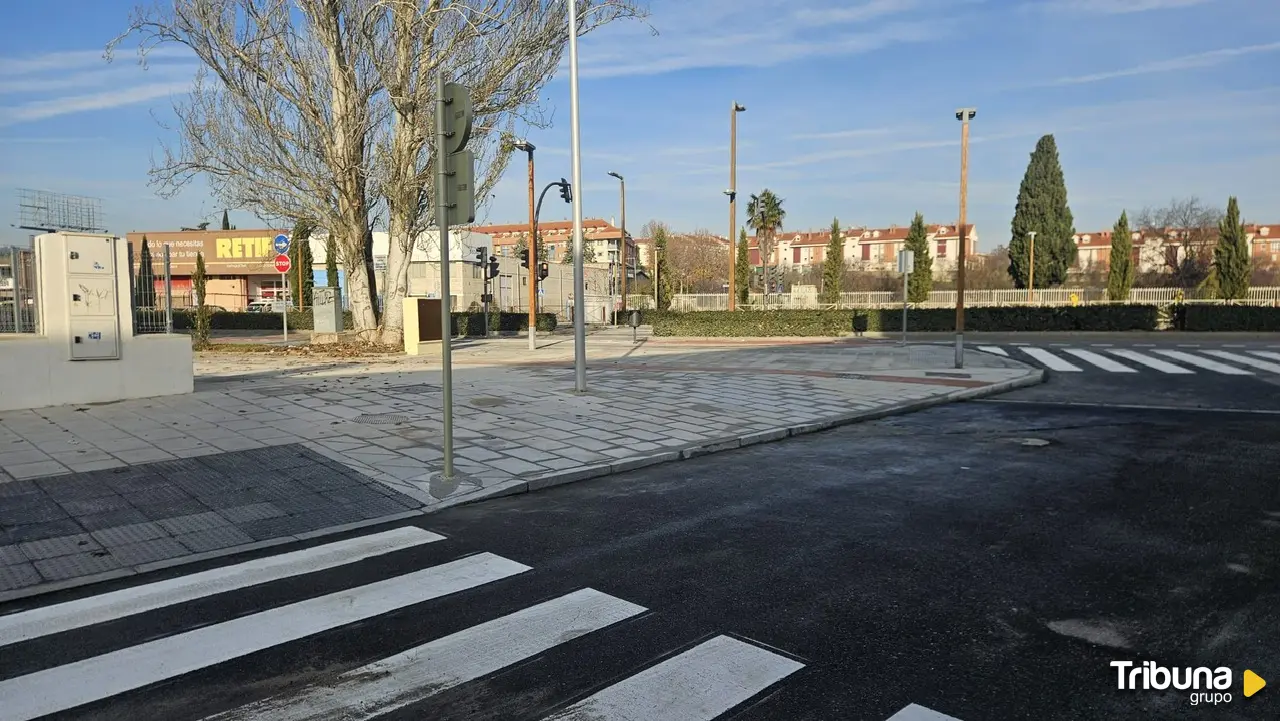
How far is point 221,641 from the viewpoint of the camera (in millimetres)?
3686

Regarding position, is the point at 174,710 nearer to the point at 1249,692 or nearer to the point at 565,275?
the point at 1249,692

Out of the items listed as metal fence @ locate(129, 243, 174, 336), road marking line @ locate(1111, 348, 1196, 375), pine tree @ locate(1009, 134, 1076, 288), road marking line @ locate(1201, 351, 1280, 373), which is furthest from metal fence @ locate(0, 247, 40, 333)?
pine tree @ locate(1009, 134, 1076, 288)

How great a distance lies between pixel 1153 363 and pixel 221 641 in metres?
20.3

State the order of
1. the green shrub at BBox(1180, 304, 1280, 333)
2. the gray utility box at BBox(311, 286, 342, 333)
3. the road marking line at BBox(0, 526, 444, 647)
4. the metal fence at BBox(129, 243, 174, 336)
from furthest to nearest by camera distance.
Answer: the green shrub at BBox(1180, 304, 1280, 333), the gray utility box at BBox(311, 286, 342, 333), the metal fence at BBox(129, 243, 174, 336), the road marking line at BBox(0, 526, 444, 647)

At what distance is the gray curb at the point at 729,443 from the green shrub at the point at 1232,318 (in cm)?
1945

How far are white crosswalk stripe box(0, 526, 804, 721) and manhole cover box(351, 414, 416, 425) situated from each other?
487 cm

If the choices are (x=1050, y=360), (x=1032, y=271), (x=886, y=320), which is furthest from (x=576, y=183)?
(x=1032, y=271)

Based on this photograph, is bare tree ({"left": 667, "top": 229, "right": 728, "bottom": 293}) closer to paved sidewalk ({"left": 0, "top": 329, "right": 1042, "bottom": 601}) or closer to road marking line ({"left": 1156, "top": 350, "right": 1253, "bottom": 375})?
road marking line ({"left": 1156, "top": 350, "right": 1253, "bottom": 375})

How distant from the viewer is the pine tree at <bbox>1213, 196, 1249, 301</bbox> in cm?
4372

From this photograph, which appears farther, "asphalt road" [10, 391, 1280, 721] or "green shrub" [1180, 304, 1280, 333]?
"green shrub" [1180, 304, 1280, 333]

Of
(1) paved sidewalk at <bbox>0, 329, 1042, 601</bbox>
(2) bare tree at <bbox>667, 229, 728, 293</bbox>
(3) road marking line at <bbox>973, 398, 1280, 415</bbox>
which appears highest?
(2) bare tree at <bbox>667, 229, 728, 293</bbox>

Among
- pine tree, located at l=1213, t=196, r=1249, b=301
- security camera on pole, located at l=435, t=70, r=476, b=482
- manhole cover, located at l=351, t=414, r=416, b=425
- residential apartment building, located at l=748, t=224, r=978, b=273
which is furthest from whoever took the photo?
residential apartment building, located at l=748, t=224, r=978, b=273

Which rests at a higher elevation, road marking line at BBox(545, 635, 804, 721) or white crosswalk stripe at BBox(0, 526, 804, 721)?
road marking line at BBox(545, 635, 804, 721)

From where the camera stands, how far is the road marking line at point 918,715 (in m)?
2.91
